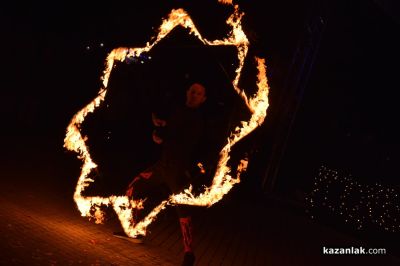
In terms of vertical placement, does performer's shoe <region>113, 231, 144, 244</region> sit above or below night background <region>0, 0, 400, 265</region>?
below

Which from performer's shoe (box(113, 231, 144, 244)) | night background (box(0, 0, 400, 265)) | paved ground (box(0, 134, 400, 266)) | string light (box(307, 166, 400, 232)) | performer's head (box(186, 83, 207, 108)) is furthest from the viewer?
string light (box(307, 166, 400, 232))

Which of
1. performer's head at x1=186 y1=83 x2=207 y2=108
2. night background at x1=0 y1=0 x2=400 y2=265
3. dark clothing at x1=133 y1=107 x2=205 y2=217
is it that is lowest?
dark clothing at x1=133 y1=107 x2=205 y2=217

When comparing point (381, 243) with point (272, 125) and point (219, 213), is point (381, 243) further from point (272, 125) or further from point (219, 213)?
point (219, 213)

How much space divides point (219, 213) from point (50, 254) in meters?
5.29

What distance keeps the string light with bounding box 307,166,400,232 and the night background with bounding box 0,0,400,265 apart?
0.03 meters

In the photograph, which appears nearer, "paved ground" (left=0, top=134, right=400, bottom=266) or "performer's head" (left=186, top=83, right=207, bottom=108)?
"paved ground" (left=0, top=134, right=400, bottom=266)

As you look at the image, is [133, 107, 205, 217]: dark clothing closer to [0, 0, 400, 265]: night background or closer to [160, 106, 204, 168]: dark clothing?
[160, 106, 204, 168]: dark clothing

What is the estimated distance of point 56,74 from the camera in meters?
11.8

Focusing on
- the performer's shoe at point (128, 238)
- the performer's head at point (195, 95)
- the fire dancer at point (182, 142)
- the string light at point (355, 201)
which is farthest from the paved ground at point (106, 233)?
the performer's head at point (195, 95)

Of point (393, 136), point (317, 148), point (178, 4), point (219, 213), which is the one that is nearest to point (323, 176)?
point (317, 148)

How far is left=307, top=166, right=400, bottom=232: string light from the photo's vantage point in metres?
11.5

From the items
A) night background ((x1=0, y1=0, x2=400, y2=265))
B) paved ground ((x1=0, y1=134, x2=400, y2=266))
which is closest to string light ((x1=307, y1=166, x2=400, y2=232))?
night background ((x1=0, y1=0, x2=400, y2=265))

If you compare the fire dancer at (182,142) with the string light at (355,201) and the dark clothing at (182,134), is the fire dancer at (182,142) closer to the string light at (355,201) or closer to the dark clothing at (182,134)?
the dark clothing at (182,134)

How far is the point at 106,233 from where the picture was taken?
5562 mm
